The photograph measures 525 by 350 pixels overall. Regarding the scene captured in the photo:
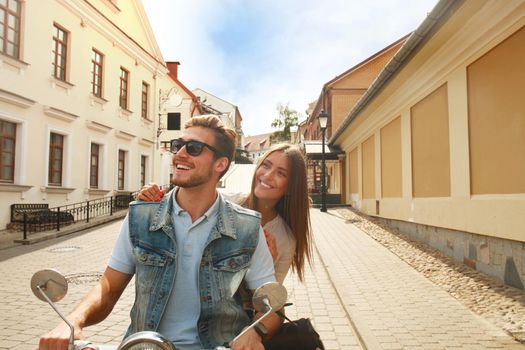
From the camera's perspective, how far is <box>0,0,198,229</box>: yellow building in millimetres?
13633

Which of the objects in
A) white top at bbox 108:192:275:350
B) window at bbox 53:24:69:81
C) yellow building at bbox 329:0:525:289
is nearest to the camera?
white top at bbox 108:192:275:350

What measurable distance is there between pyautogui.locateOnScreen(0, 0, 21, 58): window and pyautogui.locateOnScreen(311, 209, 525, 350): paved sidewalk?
11.4m

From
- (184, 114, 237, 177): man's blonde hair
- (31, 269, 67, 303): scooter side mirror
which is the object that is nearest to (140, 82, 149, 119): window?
(184, 114, 237, 177): man's blonde hair

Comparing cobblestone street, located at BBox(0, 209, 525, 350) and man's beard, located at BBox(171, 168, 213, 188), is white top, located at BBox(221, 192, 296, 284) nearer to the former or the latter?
man's beard, located at BBox(171, 168, 213, 188)

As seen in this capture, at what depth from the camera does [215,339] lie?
198cm

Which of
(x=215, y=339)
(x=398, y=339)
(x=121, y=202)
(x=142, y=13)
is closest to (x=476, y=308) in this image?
(x=398, y=339)

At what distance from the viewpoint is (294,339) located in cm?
221

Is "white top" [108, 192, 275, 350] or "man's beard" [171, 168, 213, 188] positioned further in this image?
"man's beard" [171, 168, 213, 188]

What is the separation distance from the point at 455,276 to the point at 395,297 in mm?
1623

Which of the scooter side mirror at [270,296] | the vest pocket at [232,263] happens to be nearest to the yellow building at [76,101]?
the vest pocket at [232,263]

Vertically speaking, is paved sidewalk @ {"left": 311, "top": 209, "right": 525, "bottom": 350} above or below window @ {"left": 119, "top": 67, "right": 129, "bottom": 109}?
below

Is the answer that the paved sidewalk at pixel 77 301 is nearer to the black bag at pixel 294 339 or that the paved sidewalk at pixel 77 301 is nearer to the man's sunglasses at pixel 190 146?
the black bag at pixel 294 339

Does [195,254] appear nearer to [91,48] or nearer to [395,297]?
[395,297]

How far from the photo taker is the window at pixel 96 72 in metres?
18.5
